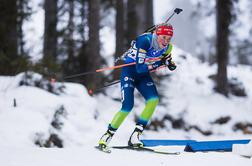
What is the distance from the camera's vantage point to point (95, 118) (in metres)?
12.7

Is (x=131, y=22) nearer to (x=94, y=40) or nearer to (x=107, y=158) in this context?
(x=94, y=40)

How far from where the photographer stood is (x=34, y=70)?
39.2 feet

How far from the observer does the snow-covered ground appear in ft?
19.0

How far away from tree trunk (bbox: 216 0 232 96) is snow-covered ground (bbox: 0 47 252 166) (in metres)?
0.60

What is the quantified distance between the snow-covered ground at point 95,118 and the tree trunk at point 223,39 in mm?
605

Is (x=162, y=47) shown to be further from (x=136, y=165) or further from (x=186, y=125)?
(x=186, y=125)

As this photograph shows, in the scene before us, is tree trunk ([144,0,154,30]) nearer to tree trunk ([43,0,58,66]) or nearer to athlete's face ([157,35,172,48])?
tree trunk ([43,0,58,66])

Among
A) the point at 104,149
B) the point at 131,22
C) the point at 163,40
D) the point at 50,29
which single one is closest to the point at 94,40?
the point at 50,29

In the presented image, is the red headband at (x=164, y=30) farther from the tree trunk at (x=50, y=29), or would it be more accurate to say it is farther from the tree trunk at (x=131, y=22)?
the tree trunk at (x=131, y=22)

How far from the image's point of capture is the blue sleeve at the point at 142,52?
6.49 meters

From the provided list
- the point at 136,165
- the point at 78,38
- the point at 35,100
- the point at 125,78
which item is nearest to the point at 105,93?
the point at 78,38

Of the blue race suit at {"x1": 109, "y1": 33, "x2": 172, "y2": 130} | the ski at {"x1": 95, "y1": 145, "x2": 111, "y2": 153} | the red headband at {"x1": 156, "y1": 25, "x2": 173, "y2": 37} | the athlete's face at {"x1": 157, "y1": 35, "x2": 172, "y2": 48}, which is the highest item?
the red headband at {"x1": 156, "y1": 25, "x2": 173, "y2": 37}

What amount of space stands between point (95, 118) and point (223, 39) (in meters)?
8.44

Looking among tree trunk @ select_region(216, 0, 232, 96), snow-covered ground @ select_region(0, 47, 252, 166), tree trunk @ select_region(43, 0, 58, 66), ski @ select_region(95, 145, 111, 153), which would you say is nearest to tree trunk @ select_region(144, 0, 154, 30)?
snow-covered ground @ select_region(0, 47, 252, 166)
